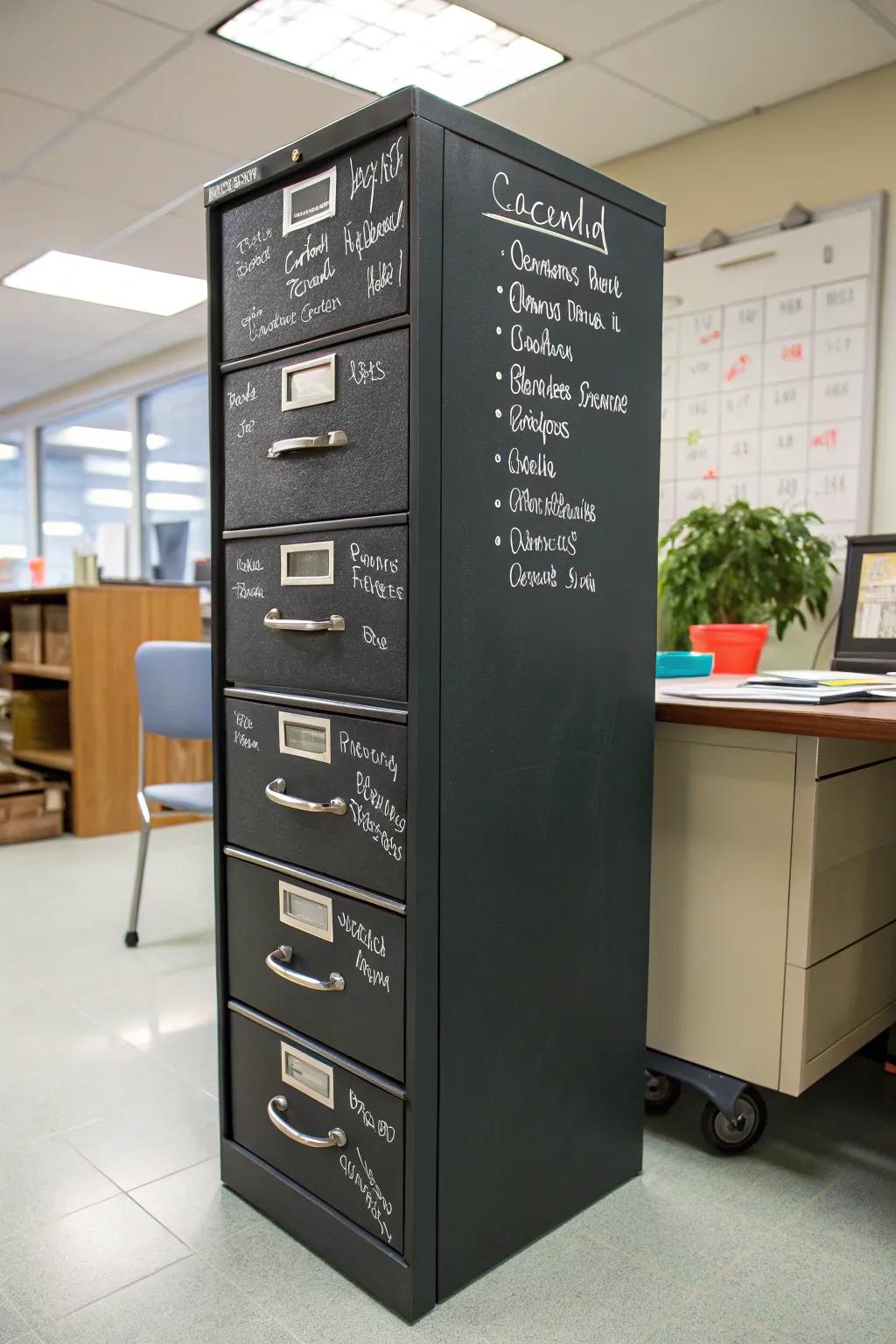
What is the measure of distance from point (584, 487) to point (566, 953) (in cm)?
65

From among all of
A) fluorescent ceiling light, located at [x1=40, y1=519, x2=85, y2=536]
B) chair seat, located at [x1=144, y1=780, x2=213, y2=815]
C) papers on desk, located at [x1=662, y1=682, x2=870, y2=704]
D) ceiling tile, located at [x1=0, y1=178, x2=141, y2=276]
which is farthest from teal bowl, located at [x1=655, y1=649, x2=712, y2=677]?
fluorescent ceiling light, located at [x1=40, y1=519, x2=85, y2=536]

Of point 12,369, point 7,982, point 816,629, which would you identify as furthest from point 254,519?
point 12,369

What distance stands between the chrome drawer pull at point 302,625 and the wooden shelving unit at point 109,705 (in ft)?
9.15

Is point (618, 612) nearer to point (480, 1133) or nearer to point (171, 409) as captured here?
point (480, 1133)

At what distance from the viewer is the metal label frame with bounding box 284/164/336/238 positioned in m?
1.21

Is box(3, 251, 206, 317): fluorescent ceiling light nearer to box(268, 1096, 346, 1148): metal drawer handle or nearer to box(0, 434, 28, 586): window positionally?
box(0, 434, 28, 586): window

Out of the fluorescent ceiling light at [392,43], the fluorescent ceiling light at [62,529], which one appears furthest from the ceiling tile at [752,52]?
the fluorescent ceiling light at [62,529]

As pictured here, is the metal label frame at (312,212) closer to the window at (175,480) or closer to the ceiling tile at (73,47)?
the ceiling tile at (73,47)

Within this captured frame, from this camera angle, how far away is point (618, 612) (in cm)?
141

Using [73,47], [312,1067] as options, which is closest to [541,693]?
[312,1067]

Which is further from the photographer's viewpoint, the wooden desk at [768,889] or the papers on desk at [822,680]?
the papers on desk at [822,680]

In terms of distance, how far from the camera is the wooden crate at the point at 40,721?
13.6 feet

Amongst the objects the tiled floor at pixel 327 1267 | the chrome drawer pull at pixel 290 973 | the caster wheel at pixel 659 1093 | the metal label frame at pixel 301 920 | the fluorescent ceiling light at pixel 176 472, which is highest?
the fluorescent ceiling light at pixel 176 472

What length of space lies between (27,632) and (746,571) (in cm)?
312
